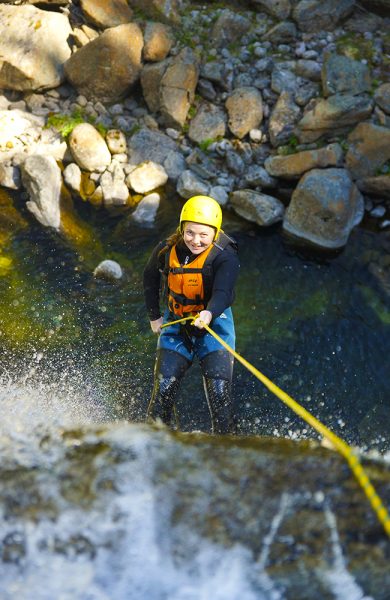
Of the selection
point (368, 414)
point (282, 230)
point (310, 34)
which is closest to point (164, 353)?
point (368, 414)

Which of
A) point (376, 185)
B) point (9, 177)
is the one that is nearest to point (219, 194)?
point (376, 185)

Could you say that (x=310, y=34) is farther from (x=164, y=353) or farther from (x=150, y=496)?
(x=150, y=496)

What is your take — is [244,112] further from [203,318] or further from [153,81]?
[203,318]

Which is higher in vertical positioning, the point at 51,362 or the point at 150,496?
the point at 150,496

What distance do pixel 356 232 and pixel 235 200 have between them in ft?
8.68

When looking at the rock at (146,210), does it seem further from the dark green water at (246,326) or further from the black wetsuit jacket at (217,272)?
the black wetsuit jacket at (217,272)

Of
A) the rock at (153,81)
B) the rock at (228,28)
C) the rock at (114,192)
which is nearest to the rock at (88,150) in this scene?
the rock at (114,192)

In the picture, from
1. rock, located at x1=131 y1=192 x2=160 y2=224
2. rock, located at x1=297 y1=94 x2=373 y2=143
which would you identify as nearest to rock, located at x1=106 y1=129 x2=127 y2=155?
rock, located at x1=131 y1=192 x2=160 y2=224

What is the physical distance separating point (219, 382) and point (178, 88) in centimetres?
878

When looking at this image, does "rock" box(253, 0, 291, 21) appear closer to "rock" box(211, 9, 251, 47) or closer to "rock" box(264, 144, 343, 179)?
"rock" box(211, 9, 251, 47)

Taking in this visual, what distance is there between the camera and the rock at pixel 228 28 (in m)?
13.1

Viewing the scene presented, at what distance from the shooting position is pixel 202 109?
12.6 meters

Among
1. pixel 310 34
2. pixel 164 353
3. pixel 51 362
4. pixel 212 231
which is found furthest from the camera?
pixel 310 34

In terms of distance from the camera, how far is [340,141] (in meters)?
11.7
